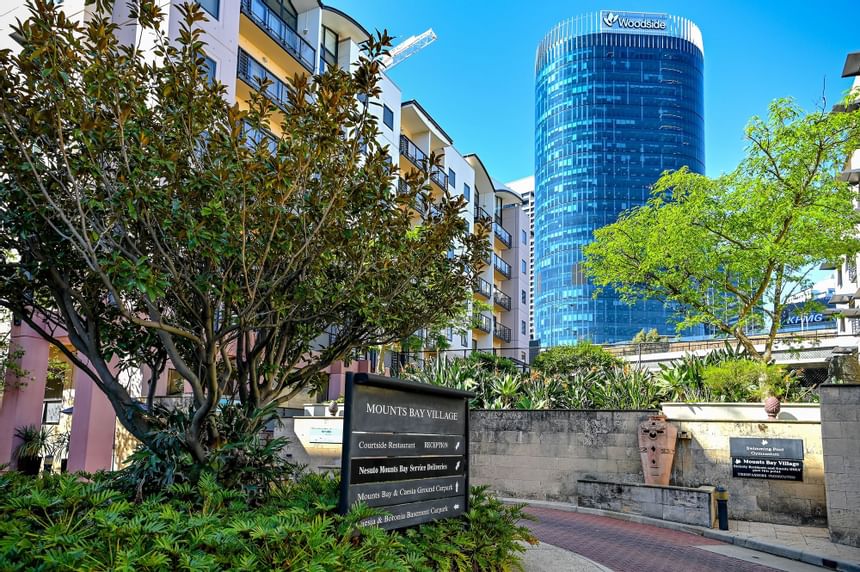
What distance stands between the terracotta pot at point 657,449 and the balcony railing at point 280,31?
20.5 m

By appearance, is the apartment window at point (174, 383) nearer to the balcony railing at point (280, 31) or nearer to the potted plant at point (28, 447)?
the potted plant at point (28, 447)

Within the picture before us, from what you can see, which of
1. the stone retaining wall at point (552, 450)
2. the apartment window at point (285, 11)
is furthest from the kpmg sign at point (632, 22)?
the stone retaining wall at point (552, 450)

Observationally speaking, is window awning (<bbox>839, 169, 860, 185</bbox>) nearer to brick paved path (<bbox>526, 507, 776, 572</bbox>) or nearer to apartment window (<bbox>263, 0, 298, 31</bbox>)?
brick paved path (<bbox>526, 507, 776, 572</bbox>)

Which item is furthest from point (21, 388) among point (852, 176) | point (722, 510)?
point (852, 176)

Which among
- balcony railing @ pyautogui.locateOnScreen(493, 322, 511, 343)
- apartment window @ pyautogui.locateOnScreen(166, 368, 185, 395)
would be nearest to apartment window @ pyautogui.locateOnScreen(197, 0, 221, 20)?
apartment window @ pyautogui.locateOnScreen(166, 368, 185, 395)

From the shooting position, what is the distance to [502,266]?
55438 mm

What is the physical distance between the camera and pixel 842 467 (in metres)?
13.7

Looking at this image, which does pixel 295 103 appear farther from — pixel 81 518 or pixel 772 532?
pixel 772 532

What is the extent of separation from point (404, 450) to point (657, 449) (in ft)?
36.2

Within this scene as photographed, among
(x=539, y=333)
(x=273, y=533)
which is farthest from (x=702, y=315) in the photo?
(x=539, y=333)

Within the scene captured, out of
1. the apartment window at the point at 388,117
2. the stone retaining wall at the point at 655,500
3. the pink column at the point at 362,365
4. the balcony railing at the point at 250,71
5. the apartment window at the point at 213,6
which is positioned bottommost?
the stone retaining wall at the point at 655,500

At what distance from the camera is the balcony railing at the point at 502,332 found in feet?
176

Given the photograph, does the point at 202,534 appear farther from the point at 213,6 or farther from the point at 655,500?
the point at 213,6

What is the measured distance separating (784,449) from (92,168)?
50.2 feet
